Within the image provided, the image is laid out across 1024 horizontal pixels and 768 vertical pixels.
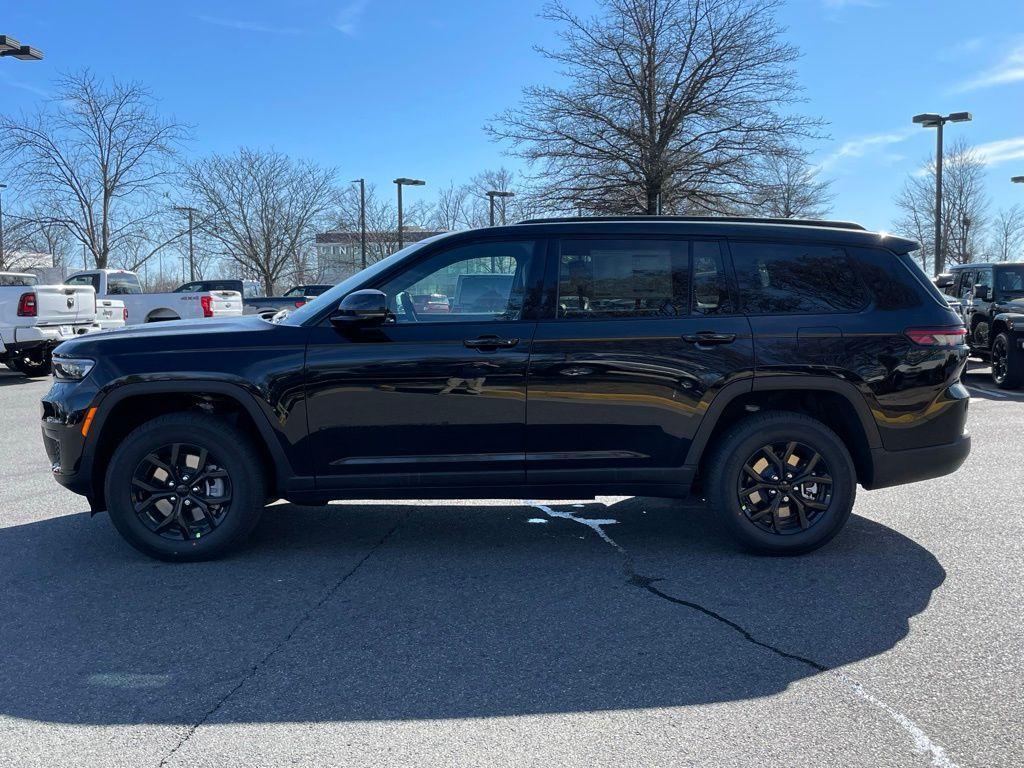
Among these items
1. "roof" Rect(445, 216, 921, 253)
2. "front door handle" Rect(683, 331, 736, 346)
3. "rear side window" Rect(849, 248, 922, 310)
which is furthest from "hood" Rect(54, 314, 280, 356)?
"rear side window" Rect(849, 248, 922, 310)

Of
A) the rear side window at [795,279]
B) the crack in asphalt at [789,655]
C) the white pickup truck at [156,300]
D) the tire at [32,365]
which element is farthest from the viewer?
the white pickup truck at [156,300]

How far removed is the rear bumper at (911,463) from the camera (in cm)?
486

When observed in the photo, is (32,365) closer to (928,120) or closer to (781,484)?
(781,484)

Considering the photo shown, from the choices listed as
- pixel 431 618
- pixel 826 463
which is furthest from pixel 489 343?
pixel 826 463

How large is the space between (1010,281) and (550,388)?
42.3 feet

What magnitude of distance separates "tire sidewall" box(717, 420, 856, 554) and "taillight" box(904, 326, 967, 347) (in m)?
0.71

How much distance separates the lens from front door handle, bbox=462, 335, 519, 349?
15.2 ft

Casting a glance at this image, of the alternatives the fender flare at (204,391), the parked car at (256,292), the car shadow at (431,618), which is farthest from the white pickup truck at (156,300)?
the fender flare at (204,391)

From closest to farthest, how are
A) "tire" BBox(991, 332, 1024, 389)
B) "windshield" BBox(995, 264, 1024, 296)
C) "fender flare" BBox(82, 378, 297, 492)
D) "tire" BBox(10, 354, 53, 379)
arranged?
"fender flare" BBox(82, 378, 297, 492), "tire" BBox(991, 332, 1024, 389), "windshield" BBox(995, 264, 1024, 296), "tire" BBox(10, 354, 53, 379)

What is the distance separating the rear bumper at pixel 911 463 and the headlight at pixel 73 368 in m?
4.38

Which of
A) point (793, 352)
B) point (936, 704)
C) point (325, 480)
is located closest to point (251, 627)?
point (325, 480)

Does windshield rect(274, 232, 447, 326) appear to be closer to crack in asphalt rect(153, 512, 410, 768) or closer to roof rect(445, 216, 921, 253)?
roof rect(445, 216, 921, 253)

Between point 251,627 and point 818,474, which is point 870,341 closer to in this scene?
point 818,474

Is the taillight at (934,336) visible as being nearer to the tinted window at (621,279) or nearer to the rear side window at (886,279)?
the rear side window at (886,279)
